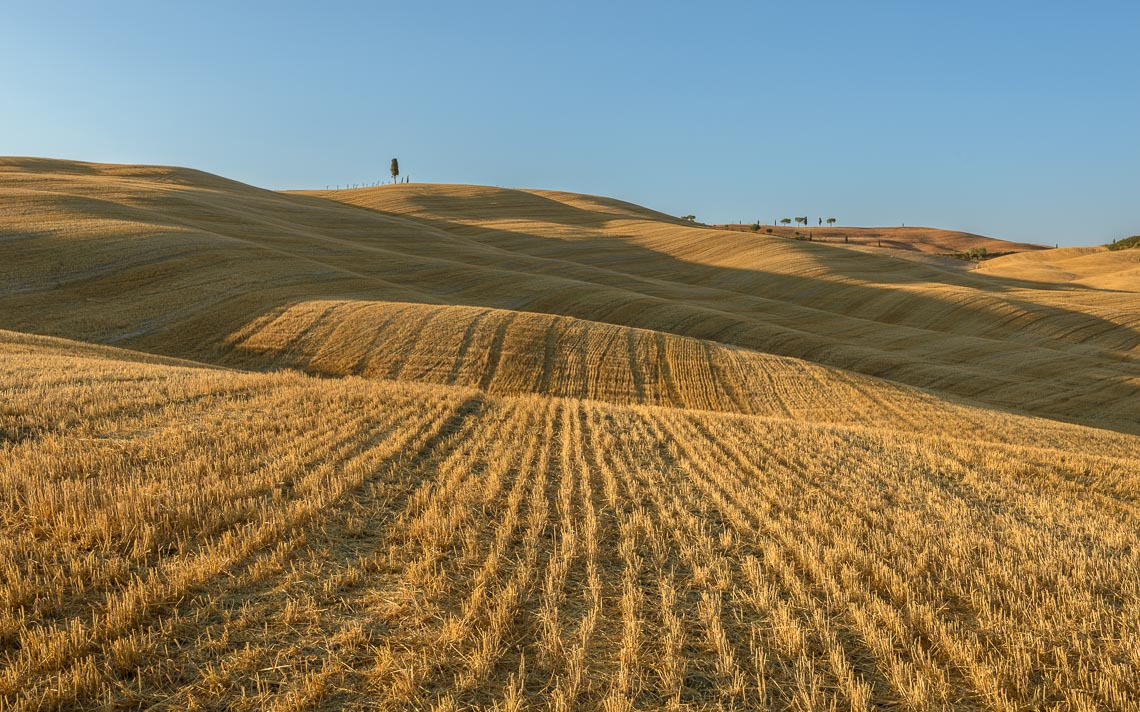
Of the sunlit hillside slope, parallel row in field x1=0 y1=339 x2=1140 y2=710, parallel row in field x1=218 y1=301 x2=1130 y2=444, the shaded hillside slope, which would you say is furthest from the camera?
the sunlit hillside slope

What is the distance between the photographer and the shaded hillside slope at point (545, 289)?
35219 millimetres

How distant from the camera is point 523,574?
7.39 m

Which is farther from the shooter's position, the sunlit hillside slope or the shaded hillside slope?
the sunlit hillside slope

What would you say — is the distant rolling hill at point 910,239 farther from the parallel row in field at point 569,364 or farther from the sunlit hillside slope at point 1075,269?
the parallel row in field at point 569,364

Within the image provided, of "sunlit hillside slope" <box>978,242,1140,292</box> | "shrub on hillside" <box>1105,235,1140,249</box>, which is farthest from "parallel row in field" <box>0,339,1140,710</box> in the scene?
"shrub on hillside" <box>1105,235,1140,249</box>

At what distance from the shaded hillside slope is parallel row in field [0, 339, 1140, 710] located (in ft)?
62.6

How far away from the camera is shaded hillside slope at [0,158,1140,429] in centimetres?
3522

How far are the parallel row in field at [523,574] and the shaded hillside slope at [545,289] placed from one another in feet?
62.6

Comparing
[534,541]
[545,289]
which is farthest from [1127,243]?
[534,541]

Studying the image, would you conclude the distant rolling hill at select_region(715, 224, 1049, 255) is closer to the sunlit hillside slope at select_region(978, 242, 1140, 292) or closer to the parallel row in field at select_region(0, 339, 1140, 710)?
the sunlit hillside slope at select_region(978, 242, 1140, 292)

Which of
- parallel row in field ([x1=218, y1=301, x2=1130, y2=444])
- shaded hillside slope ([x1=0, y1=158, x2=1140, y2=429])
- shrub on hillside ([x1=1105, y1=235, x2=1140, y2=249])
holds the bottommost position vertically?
parallel row in field ([x1=218, y1=301, x2=1130, y2=444])

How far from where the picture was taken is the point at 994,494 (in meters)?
12.2

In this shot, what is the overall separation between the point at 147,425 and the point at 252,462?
3712 mm

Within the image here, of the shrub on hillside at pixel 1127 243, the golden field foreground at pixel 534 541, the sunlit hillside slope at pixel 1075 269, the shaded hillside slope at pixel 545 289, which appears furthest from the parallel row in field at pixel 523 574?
the shrub on hillside at pixel 1127 243
